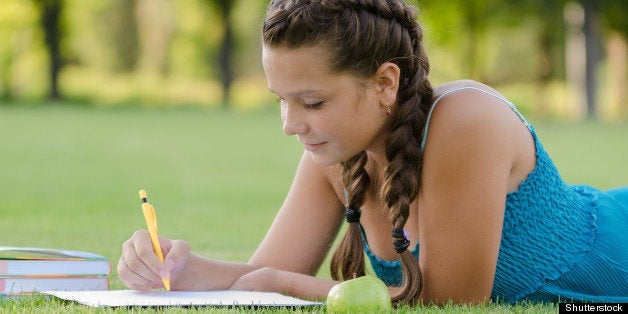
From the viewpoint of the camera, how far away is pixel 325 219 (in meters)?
4.77

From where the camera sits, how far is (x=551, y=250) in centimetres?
425

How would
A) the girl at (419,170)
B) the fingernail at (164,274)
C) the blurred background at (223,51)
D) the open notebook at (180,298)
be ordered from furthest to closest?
the blurred background at (223,51) < the fingernail at (164,274) < the girl at (419,170) < the open notebook at (180,298)

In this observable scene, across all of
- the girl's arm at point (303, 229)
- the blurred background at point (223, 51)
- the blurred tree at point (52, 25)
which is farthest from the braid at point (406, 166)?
the blurred tree at point (52, 25)

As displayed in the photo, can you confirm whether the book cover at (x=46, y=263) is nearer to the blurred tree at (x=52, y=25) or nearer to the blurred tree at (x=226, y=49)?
the blurred tree at (x=52, y=25)

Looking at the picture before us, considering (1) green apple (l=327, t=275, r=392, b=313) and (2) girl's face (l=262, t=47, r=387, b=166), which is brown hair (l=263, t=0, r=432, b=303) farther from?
(1) green apple (l=327, t=275, r=392, b=313)

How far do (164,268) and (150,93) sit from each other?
132 ft

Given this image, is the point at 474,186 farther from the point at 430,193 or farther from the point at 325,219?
the point at 325,219

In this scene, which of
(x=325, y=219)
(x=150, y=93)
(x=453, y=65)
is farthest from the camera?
(x=453, y=65)

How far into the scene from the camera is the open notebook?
147 inches

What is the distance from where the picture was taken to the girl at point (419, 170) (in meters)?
3.83

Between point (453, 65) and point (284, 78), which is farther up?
point (453, 65)

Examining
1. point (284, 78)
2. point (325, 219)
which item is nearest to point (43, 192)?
point (325, 219)

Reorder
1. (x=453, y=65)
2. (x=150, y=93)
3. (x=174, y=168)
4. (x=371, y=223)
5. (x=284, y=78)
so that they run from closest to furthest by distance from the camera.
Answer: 1. (x=284, y=78)
2. (x=371, y=223)
3. (x=174, y=168)
4. (x=150, y=93)
5. (x=453, y=65)

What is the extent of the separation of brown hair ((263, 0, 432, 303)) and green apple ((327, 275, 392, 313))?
0.27m
